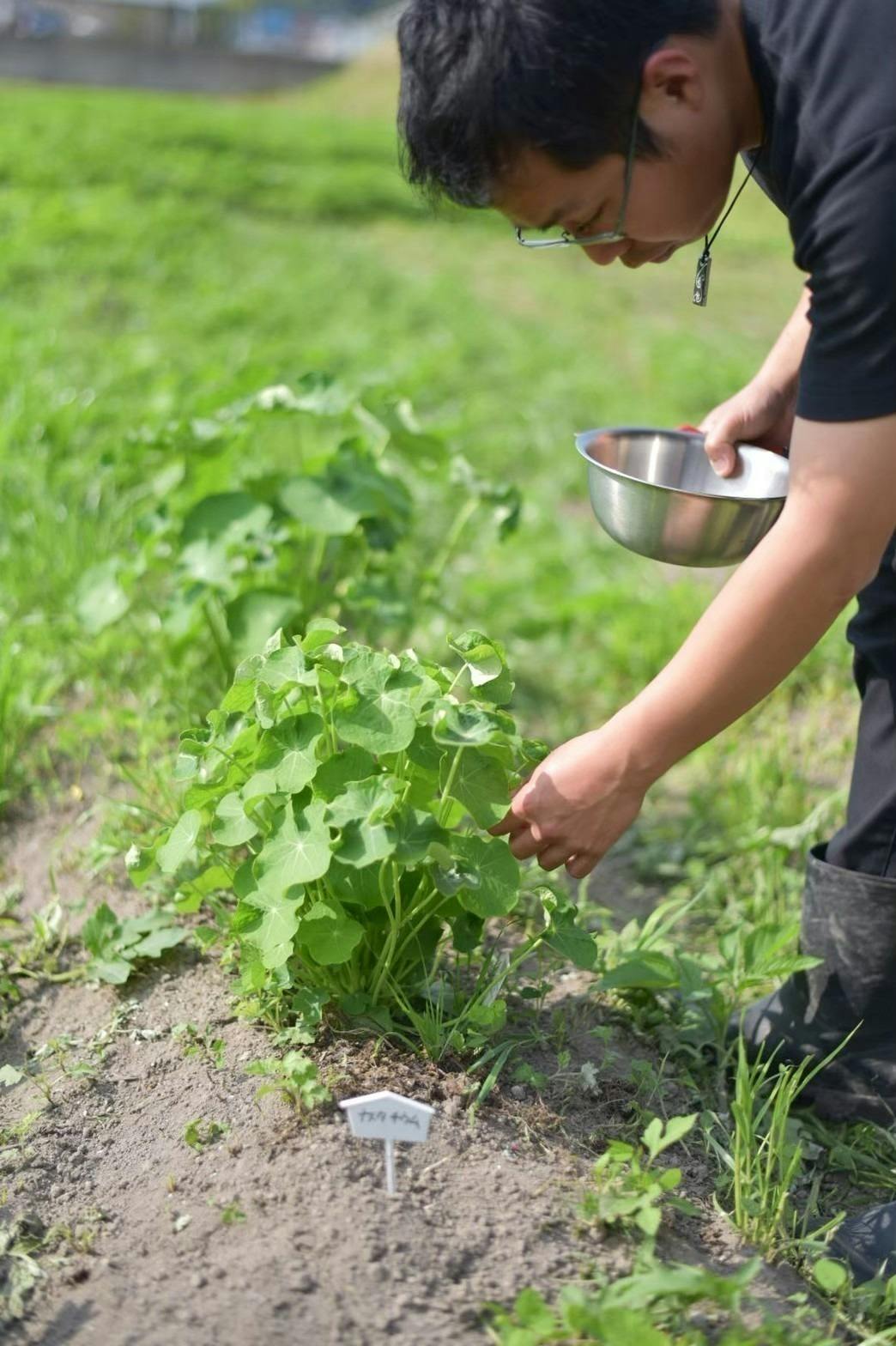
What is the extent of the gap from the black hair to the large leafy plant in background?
3.41 feet

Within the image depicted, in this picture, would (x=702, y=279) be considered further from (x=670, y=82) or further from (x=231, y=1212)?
(x=231, y=1212)

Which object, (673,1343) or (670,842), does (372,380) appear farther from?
(673,1343)

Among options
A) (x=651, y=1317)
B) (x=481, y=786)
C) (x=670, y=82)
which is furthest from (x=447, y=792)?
(x=670, y=82)

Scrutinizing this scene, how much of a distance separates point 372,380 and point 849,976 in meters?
1.58

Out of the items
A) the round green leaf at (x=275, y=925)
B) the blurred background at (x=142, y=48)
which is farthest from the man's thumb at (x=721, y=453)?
the blurred background at (x=142, y=48)

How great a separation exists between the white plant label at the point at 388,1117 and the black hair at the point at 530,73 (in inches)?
38.8

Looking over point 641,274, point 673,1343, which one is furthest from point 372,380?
point 641,274

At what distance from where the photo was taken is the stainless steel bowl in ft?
5.91

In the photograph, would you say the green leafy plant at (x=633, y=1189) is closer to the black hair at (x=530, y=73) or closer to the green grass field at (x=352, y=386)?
the green grass field at (x=352, y=386)

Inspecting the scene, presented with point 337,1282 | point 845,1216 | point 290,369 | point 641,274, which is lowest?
point 641,274

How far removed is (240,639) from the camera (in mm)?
2424

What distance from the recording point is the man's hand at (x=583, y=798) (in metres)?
1.48

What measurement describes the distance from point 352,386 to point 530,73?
3.22 meters

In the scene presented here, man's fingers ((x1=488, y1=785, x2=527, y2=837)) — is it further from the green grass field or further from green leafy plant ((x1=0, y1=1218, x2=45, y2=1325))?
green leafy plant ((x1=0, y1=1218, x2=45, y2=1325))
